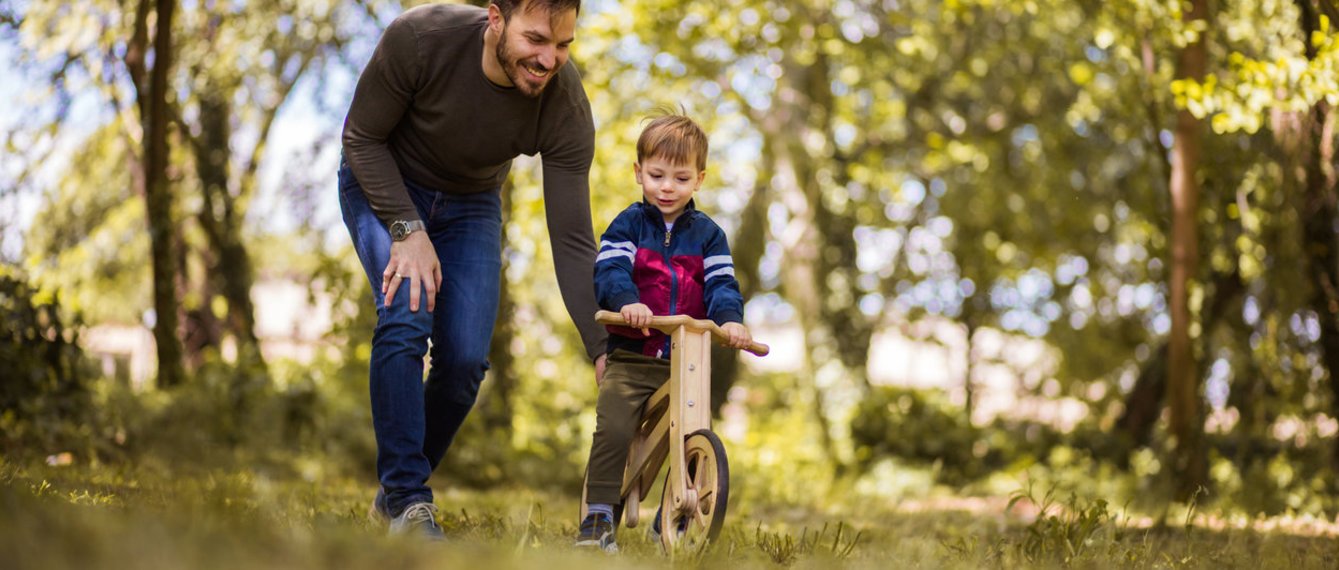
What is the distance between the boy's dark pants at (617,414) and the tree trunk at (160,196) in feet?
14.8

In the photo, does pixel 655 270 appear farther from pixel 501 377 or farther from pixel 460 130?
pixel 501 377

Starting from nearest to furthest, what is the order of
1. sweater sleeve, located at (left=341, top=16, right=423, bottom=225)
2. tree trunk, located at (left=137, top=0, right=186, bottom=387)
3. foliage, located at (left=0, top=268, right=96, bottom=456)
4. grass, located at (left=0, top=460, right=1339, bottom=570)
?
grass, located at (left=0, top=460, right=1339, bottom=570) → sweater sleeve, located at (left=341, top=16, right=423, bottom=225) → foliage, located at (left=0, top=268, right=96, bottom=456) → tree trunk, located at (left=137, top=0, right=186, bottom=387)

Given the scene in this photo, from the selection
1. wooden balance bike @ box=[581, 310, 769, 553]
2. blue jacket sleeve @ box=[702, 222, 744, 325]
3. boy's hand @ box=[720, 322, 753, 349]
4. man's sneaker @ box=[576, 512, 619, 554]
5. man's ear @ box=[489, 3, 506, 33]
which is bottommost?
man's sneaker @ box=[576, 512, 619, 554]

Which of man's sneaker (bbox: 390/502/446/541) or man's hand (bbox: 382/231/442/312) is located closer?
man's sneaker (bbox: 390/502/446/541)

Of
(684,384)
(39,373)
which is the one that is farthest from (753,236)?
(684,384)

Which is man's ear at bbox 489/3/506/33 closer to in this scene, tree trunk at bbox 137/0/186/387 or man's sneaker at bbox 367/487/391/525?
man's sneaker at bbox 367/487/391/525

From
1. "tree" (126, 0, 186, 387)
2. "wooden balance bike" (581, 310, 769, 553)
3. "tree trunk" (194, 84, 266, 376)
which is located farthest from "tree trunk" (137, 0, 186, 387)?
"wooden balance bike" (581, 310, 769, 553)

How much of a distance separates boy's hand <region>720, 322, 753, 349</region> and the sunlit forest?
57 centimetres

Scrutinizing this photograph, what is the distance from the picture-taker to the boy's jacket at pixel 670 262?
3.26 m

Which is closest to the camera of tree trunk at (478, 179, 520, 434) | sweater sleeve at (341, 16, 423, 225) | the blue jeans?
the blue jeans

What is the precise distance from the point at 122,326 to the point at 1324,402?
12388 millimetres

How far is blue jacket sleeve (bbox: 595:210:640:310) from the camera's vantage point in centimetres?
312

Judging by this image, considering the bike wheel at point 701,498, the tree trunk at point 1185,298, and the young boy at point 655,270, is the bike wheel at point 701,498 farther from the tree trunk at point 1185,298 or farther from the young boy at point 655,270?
the tree trunk at point 1185,298

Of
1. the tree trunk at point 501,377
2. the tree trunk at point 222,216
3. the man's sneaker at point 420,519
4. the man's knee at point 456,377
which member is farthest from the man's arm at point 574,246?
the tree trunk at point 222,216
